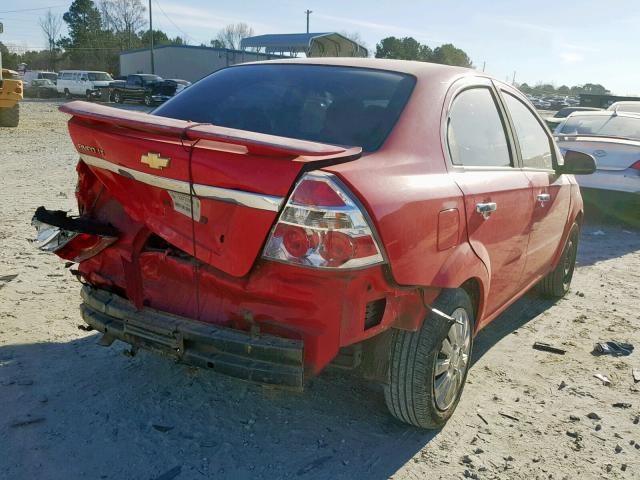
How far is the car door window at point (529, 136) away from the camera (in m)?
4.00

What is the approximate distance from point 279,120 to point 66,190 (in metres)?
6.18

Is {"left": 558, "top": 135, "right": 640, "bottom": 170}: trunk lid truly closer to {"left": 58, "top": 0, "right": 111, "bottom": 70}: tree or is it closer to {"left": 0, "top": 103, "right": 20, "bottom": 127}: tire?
{"left": 0, "top": 103, "right": 20, "bottom": 127}: tire

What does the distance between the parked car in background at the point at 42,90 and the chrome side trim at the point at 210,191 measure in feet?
152

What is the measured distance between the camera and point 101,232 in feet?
9.24

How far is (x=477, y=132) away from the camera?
343 centimetres

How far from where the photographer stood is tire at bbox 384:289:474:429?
2754 millimetres

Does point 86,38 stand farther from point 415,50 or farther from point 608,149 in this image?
point 608,149

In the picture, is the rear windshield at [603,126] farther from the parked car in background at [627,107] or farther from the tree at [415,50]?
the tree at [415,50]

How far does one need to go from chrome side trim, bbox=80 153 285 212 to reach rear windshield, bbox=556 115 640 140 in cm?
849

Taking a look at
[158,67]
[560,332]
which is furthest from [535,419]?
[158,67]

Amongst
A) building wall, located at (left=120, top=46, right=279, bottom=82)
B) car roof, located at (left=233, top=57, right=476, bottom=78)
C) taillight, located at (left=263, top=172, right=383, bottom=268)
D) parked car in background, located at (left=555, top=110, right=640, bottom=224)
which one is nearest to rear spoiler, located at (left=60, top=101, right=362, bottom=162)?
taillight, located at (left=263, top=172, right=383, bottom=268)

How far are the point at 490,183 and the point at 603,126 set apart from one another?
7532mm

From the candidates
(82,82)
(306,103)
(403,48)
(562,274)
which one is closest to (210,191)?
(306,103)

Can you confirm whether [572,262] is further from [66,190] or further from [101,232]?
[66,190]
